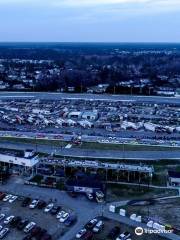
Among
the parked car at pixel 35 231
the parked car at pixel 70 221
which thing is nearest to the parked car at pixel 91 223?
the parked car at pixel 70 221

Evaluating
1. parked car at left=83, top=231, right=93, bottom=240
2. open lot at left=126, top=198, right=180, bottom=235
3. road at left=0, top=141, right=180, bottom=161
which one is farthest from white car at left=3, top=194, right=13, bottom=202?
road at left=0, top=141, right=180, bottom=161

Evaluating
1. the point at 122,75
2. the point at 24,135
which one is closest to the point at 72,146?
the point at 24,135

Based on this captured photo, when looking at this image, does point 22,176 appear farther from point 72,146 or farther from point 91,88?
point 91,88

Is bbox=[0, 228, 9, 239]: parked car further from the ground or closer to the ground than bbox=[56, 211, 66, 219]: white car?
closer to the ground

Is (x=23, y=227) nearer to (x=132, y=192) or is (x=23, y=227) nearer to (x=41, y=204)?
(x=41, y=204)

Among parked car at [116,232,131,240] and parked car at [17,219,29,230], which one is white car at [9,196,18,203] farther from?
parked car at [116,232,131,240]

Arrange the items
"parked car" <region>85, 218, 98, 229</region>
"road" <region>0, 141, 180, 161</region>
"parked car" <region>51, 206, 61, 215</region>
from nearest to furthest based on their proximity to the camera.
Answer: "parked car" <region>85, 218, 98, 229</region>
"parked car" <region>51, 206, 61, 215</region>
"road" <region>0, 141, 180, 161</region>

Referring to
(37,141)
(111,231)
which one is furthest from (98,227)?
(37,141)
